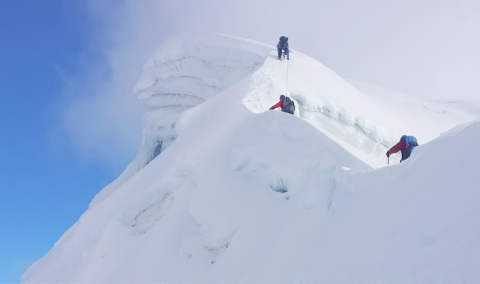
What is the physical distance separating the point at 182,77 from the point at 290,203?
50.6 ft

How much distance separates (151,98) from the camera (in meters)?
20.9

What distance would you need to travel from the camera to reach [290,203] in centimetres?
621

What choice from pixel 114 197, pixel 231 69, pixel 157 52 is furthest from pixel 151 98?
pixel 114 197

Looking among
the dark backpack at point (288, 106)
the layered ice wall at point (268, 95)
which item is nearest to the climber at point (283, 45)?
the layered ice wall at point (268, 95)

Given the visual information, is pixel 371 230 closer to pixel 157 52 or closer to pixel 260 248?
pixel 260 248

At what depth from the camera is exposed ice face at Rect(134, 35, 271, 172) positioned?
61.0 ft

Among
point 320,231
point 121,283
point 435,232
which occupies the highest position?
point 435,232

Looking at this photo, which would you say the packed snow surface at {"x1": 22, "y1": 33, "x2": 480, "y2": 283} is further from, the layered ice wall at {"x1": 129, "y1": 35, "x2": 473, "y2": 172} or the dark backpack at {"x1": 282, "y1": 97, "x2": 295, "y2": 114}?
the dark backpack at {"x1": 282, "y1": 97, "x2": 295, "y2": 114}

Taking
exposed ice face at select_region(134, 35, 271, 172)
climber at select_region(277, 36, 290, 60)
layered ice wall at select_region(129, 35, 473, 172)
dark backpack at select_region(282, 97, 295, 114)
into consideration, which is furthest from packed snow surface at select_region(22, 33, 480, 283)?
exposed ice face at select_region(134, 35, 271, 172)

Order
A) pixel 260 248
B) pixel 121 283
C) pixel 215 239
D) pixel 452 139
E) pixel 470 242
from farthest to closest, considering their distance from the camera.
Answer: pixel 121 283 → pixel 215 239 → pixel 260 248 → pixel 452 139 → pixel 470 242

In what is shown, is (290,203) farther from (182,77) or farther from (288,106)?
(182,77)

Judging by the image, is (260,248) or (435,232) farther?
(260,248)

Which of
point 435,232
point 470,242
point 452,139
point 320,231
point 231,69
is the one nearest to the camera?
point 470,242

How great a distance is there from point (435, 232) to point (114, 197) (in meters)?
9.91
